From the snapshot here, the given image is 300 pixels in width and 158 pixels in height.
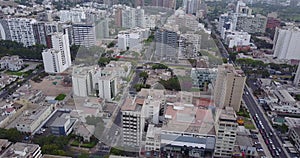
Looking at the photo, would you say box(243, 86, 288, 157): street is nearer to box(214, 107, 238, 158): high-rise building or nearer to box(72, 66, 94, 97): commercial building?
box(214, 107, 238, 158): high-rise building

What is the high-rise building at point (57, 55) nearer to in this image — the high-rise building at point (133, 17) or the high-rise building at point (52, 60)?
the high-rise building at point (52, 60)

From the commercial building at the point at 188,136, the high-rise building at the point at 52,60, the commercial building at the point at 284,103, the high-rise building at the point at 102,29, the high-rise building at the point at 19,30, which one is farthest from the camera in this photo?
the high-rise building at the point at 102,29

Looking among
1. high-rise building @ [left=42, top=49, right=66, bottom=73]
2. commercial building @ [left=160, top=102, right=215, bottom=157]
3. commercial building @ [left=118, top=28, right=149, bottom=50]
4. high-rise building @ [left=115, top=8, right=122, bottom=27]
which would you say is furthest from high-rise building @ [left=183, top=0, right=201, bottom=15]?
commercial building @ [left=160, top=102, right=215, bottom=157]

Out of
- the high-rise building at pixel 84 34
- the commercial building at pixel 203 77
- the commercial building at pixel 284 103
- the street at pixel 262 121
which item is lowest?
the street at pixel 262 121

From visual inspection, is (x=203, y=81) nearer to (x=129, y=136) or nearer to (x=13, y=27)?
(x=129, y=136)

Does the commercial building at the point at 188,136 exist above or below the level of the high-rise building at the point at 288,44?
below

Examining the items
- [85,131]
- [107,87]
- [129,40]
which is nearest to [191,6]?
[129,40]

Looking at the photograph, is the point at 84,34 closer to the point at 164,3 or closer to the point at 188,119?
the point at 164,3

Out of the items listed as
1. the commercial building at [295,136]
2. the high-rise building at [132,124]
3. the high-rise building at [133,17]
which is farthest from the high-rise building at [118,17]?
the commercial building at [295,136]
